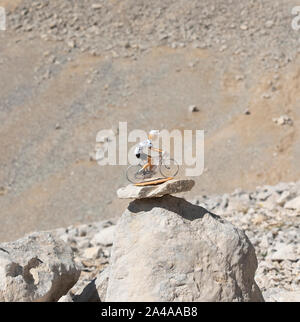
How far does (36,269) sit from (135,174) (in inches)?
108

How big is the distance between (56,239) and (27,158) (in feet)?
66.6

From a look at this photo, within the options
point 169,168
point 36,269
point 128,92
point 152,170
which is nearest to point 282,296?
point 169,168

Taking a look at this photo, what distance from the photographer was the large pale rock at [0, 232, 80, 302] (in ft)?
31.8

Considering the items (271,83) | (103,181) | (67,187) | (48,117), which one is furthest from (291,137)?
(48,117)

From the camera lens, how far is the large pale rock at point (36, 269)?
9.70 meters

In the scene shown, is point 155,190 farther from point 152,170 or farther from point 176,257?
point 176,257

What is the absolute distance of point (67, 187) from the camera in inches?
1122

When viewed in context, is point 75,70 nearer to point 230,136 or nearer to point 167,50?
point 167,50

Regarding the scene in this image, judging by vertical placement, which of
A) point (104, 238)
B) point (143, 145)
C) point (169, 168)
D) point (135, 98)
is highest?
point (135, 98)

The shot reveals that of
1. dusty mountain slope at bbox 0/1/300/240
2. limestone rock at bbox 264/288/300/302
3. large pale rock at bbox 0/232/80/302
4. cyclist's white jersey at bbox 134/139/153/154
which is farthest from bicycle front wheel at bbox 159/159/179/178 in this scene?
dusty mountain slope at bbox 0/1/300/240

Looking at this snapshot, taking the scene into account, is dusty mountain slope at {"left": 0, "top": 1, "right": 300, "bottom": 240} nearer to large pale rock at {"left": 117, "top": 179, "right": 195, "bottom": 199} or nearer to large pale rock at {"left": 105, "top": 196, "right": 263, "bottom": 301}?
large pale rock at {"left": 105, "top": 196, "right": 263, "bottom": 301}

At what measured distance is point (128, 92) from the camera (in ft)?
113

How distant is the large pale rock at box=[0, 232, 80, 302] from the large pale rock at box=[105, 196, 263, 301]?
151 centimetres

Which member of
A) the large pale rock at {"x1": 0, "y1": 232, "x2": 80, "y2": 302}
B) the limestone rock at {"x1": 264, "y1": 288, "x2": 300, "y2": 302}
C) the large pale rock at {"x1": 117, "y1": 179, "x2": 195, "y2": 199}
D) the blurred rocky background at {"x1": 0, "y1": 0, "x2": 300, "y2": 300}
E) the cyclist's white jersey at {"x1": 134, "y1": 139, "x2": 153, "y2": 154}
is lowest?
the limestone rock at {"x1": 264, "y1": 288, "x2": 300, "y2": 302}
